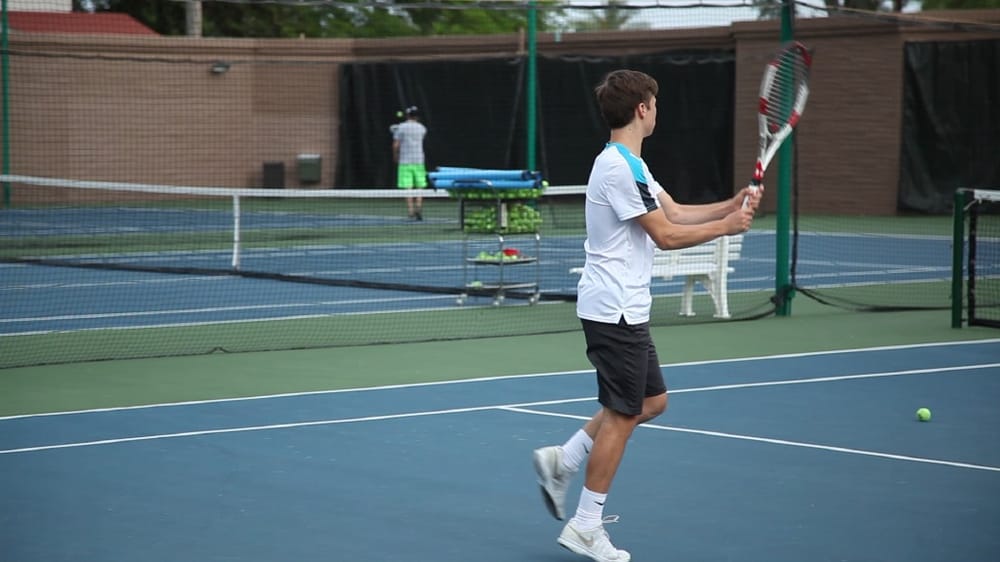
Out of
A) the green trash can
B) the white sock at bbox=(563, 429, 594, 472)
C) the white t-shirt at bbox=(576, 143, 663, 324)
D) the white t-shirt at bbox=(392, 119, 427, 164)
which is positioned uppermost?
the white t-shirt at bbox=(392, 119, 427, 164)

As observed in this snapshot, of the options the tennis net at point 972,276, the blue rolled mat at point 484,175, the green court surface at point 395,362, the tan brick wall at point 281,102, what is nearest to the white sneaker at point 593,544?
the green court surface at point 395,362

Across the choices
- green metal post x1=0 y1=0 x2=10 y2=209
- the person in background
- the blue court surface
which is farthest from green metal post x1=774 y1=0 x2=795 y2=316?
green metal post x1=0 y1=0 x2=10 y2=209

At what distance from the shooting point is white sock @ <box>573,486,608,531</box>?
5.12 meters

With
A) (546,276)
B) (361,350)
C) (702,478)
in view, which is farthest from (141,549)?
(546,276)

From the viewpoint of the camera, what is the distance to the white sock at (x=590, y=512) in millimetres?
5121

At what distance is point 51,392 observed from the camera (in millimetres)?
8695

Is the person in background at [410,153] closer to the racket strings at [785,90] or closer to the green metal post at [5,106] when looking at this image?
the green metal post at [5,106]

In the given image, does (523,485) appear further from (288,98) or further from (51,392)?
(288,98)

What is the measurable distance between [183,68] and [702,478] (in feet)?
81.8

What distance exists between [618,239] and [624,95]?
0.49 meters

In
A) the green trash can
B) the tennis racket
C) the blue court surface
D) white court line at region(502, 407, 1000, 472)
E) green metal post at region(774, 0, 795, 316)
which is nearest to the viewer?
the blue court surface

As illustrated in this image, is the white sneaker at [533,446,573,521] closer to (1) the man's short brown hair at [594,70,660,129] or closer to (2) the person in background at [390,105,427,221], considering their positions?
(1) the man's short brown hair at [594,70,660,129]

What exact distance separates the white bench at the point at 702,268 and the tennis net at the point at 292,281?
0.61 ft

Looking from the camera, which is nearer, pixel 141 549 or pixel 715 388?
pixel 141 549
